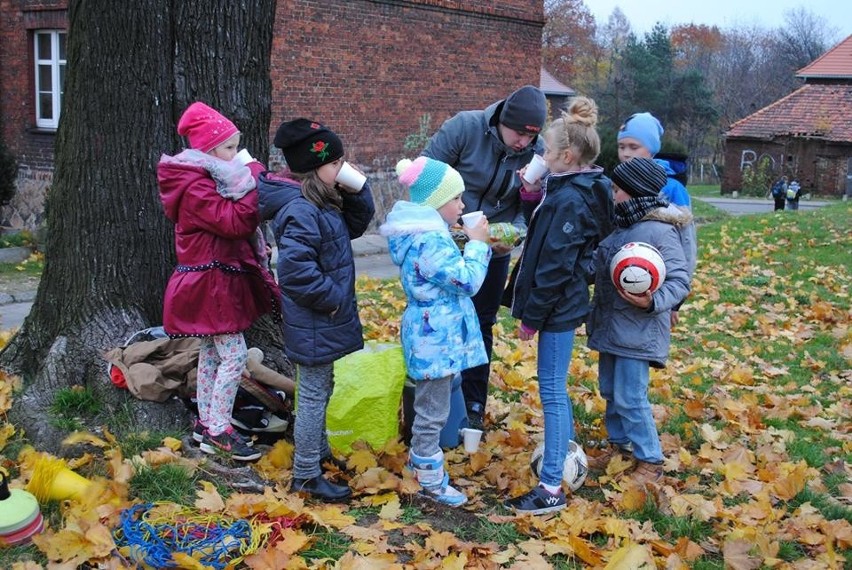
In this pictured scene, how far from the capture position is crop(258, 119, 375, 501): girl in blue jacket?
3.87 metres

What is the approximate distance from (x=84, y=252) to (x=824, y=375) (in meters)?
5.36

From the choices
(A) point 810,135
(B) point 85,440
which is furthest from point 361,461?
(A) point 810,135

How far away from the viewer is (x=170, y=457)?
423cm

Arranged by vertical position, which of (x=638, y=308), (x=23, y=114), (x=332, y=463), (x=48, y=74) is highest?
(x=48, y=74)

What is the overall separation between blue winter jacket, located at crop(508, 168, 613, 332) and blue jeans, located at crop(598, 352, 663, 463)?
0.43 metres

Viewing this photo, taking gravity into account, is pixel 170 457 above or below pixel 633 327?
below

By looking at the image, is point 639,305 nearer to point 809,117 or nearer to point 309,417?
point 309,417

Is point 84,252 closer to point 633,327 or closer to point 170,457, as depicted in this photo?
point 170,457

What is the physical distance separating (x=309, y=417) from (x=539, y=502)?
1.16 metres

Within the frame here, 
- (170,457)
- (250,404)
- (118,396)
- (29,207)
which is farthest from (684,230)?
(29,207)

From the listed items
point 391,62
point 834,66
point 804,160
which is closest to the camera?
point 391,62

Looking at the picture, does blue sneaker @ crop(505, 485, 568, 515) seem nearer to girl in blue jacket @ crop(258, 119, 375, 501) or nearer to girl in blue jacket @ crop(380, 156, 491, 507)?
girl in blue jacket @ crop(380, 156, 491, 507)

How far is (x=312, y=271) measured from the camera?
3.84 meters

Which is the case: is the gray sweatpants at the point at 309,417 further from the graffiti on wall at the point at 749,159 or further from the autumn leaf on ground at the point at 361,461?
the graffiti on wall at the point at 749,159
